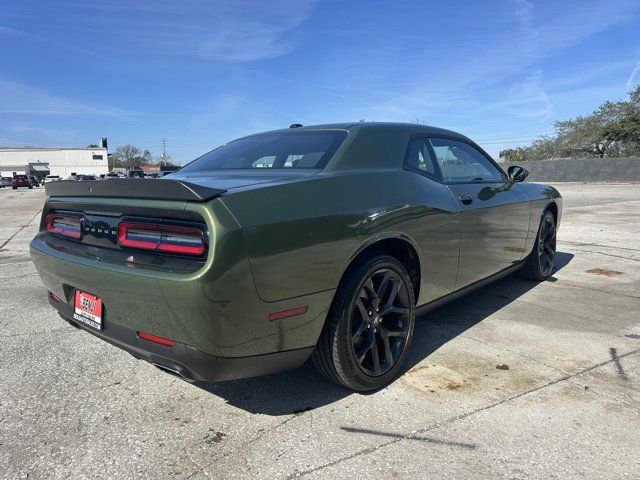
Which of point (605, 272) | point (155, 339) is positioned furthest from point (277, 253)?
point (605, 272)

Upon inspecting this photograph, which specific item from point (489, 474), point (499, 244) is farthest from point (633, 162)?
point (489, 474)

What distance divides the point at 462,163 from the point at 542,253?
1.88 metres

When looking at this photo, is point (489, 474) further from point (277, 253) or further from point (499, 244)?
point (499, 244)

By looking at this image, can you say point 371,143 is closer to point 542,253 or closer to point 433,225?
point 433,225

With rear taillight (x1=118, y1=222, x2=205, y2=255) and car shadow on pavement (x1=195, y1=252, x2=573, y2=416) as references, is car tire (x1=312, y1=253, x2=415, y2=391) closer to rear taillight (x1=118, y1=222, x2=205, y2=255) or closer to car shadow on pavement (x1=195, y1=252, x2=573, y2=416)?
car shadow on pavement (x1=195, y1=252, x2=573, y2=416)

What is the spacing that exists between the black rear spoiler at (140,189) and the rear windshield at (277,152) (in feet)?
2.76

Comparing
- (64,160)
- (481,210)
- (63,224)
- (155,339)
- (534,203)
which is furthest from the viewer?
(64,160)

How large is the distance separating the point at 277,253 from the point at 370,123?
1.47 meters

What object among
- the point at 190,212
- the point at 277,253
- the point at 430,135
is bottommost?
the point at 277,253

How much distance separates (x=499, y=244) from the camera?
3799 mm

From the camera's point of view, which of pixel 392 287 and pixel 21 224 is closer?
pixel 392 287

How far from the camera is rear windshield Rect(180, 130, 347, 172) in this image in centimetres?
279

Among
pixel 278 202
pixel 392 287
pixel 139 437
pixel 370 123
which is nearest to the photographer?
pixel 278 202

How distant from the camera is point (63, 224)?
8.90 feet
